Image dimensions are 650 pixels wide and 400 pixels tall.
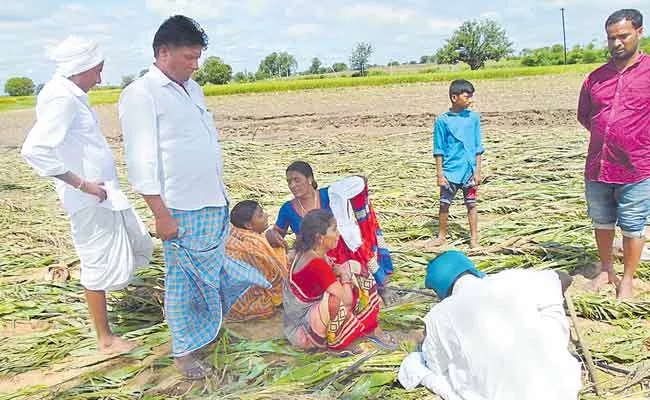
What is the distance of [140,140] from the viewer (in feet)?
8.04

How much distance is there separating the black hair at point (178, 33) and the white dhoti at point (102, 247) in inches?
38.3

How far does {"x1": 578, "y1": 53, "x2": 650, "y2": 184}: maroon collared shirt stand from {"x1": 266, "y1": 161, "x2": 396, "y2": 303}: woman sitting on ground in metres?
1.35

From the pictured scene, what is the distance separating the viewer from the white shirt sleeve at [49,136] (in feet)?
8.78

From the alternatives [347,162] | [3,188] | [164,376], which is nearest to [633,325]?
[164,376]

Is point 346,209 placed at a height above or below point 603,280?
above

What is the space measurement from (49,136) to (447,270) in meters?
1.87

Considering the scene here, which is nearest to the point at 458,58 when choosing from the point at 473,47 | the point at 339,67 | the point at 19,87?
the point at 473,47

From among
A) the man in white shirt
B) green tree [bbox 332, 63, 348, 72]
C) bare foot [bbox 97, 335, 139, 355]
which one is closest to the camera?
the man in white shirt

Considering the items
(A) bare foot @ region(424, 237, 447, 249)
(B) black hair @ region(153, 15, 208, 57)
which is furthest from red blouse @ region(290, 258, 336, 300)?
(A) bare foot @ region(424, 237, 447, 249)

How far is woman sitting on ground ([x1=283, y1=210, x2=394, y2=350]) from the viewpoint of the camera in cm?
293

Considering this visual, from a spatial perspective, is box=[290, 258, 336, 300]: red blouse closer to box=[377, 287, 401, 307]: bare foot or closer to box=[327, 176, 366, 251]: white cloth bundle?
box=[327, 176, 366, 251]: white cloth bundle

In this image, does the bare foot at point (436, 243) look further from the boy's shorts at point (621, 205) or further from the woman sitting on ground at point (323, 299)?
the woman sitting on ground at point (323, 299)

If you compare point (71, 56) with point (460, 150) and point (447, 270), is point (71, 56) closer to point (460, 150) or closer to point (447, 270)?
point (447, 270)

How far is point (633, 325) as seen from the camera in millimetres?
3090
